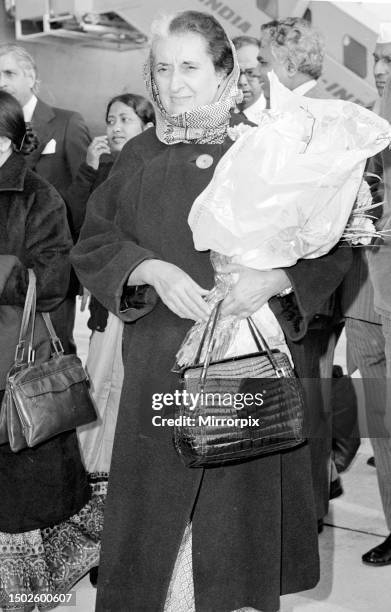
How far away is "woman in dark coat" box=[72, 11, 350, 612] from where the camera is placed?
90.7 inches

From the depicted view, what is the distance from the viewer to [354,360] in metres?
3.83

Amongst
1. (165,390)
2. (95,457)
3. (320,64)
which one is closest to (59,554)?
(95,457)

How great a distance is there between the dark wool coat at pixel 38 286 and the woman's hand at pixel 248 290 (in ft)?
3.39

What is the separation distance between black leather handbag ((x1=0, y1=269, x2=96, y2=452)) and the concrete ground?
2.41ft

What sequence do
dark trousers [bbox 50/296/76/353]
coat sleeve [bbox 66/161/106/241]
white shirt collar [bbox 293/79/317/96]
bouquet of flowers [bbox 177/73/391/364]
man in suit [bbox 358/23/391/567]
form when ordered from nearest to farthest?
1. bouquet of flowers [bbox 177/73/391/364]
2. man in suit [bbox 358/23/391/567]
3. dark trousers [bbox 50/296/76/353]
4. white shirt collar [bbox 293/79/317/96]
5. coat sleeve [bbox 66/161/106/241]

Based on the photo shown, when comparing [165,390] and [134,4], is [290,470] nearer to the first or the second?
[165,390]

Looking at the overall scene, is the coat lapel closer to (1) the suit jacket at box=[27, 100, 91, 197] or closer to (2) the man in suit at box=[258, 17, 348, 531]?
(1) the suit jacket at box=[27, 100, 91, 197]

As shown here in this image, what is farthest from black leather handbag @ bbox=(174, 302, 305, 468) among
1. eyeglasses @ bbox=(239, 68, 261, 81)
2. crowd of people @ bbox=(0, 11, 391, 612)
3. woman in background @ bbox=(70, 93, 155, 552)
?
eyeglasses @ bbox=(239, 68, 261, 81)

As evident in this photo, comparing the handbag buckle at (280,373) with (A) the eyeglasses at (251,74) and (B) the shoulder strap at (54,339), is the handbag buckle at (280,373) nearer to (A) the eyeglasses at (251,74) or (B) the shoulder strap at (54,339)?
(B) the shoulder strap at (54,339)

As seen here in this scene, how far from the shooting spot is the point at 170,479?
7.61 feet

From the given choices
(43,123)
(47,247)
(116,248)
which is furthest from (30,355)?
(43,123)

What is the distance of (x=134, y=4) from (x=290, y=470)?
9.04m

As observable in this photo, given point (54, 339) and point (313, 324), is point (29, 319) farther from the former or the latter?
point (313, 324)

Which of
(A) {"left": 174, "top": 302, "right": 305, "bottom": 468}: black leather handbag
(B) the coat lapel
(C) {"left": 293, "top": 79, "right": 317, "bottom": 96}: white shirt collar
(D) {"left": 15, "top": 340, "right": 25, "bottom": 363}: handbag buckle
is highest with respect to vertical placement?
(C) {"left": 293, "top": 79, "right": 317, "bottom": 96}: white shirt collar
